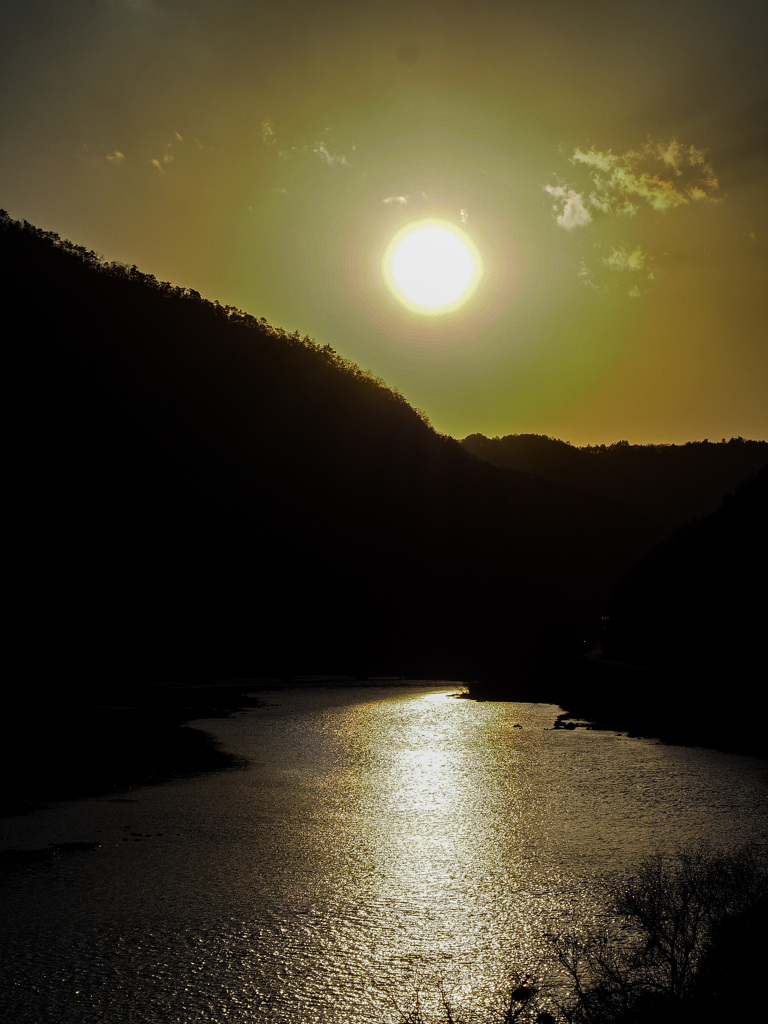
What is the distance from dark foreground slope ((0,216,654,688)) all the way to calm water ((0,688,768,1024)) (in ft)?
128

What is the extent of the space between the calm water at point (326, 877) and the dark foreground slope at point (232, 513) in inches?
1540

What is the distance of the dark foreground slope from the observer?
2881 inches

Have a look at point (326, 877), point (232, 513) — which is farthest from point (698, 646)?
point (232, 513)

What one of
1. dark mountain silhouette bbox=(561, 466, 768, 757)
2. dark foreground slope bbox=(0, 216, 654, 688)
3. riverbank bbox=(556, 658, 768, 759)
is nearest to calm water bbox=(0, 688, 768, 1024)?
riverbank bbox=(556, 658, 768, 759)

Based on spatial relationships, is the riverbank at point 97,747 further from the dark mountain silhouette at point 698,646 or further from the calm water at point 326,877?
the dark mountain silhouette at point 698,646

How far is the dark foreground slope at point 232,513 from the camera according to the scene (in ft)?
240

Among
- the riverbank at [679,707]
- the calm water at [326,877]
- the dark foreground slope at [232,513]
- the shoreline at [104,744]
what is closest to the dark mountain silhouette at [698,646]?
the riverbank at [679,707]

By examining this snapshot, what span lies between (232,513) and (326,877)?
8103cm

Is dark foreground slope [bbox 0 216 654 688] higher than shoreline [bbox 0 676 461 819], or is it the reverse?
dark foreground slope [bbox 0 216 654 688]

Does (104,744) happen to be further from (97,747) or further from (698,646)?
(698,646)

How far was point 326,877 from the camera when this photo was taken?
1195cm

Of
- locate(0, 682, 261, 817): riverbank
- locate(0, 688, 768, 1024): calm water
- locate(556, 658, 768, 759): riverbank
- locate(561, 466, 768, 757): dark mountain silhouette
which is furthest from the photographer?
locate(561, 466, 768, 757): dark mountain silhouette

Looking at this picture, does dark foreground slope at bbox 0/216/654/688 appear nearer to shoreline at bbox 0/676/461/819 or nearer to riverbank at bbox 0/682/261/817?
shoreline at bbox 0/676/461/819

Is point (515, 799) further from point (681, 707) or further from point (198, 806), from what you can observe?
point (681, 707)
